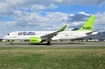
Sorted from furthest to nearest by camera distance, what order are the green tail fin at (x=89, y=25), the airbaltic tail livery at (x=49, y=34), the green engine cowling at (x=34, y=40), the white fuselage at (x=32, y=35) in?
the green tail fin at (x=89, y=25) < the white fuselage at (x=32, y=35) < the airbaltic tail livery at (x=49, y=34) < the green engine cowling at (x=34, y=40)

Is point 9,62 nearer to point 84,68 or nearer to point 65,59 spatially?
point 65,59

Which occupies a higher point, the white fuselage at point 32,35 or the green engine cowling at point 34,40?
the white fuselage at point 32,35

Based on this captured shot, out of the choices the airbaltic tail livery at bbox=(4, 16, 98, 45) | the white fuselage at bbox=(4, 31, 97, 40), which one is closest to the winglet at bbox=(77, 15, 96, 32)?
the airbaltic tail livery at bbox=(4, 16, 98, 45)

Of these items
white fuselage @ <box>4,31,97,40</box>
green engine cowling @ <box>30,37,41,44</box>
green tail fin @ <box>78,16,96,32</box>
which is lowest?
green engine cowling @ <box>30,37,41,44</box>

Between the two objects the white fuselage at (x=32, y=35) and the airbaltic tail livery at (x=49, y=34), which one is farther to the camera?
the white fuselage at (x=32, y=35)

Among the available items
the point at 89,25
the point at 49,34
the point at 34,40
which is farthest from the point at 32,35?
the point at 89,25

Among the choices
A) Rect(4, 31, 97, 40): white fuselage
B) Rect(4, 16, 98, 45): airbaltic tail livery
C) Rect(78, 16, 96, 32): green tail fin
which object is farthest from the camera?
Rect(78, 16, 96, 32): green tail fin

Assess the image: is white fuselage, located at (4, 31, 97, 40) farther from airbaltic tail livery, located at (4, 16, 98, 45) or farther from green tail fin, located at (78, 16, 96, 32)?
green tail fin, located at (78, 16, 96, 32)

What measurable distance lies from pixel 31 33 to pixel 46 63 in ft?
99.2

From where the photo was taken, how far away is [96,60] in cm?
1369

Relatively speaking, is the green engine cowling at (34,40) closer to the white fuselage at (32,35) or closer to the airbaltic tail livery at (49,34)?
the airbaltic tail livery at (49,34)

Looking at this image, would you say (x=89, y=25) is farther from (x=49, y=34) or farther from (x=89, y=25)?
(x=49, y=34)

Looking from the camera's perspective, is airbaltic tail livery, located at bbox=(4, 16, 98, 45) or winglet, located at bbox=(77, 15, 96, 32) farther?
winglet, located at bbox=(77, 15, 96, 32)

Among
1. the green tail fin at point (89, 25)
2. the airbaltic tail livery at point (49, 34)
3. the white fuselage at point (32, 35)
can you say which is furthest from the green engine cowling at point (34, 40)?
the green tail fin at point (89, 25)
